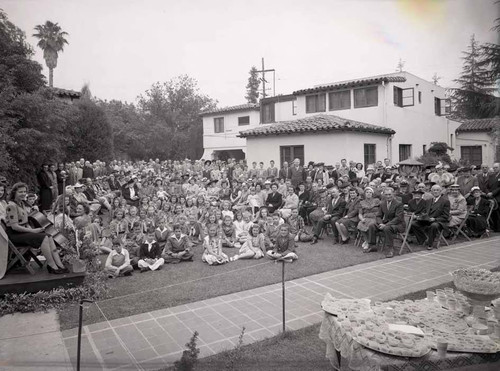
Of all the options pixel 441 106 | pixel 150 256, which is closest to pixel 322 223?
pixel 150 256

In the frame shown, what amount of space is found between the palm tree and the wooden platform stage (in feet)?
12.5

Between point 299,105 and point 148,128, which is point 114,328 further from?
point 148,128

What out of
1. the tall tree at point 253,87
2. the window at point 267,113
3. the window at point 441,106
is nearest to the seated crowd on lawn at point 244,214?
the window at point 441,106

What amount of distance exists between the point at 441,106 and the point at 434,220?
646 inches

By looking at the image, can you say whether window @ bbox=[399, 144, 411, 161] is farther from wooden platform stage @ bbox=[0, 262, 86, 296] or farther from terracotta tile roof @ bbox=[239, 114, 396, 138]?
wooden platform stage @ bbox=[0, 262, 86, 296]

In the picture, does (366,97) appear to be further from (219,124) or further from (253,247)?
(219,124)

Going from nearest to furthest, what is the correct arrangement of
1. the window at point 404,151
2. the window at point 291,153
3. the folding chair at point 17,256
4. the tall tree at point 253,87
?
the folding chair at point 17,256 → the window at point 291,153 → the window at point 404,151 → the tall tree at point 253,87

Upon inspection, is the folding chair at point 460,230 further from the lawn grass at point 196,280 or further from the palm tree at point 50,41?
the palm tree at point 50,41

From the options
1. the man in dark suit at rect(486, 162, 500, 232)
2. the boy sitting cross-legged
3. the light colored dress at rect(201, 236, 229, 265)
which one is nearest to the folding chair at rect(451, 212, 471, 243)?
the man in dark suit at rect(486, 162, 500, 232)

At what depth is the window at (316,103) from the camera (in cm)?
2014

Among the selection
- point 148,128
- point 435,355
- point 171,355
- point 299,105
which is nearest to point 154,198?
point 171,355

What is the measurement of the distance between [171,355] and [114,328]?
1.12 meters

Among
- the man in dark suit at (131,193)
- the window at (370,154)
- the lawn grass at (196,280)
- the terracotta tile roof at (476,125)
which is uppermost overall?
the terracotta tile roof at (476,125)

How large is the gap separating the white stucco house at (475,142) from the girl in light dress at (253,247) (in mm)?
19144
